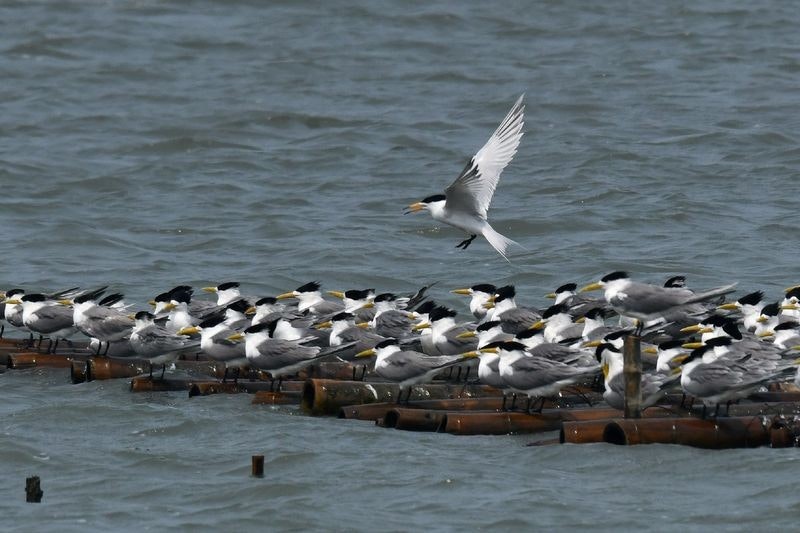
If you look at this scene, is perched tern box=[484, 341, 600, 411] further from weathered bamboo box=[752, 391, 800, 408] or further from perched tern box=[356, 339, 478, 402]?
weathered bamboo box=[752, 391, 800, 408]

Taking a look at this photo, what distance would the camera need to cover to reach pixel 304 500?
474 inches

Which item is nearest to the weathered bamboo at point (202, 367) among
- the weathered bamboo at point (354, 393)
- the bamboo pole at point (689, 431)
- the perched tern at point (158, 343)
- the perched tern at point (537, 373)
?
the perched tern at point (158, 343)

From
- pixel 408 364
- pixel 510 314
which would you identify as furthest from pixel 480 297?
pixel 408 364

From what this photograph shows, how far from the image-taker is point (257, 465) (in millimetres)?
12391

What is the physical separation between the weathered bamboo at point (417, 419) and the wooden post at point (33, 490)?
3.07m

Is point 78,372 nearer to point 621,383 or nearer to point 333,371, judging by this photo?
point 333,371

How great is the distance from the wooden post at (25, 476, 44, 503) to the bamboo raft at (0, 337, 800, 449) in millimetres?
3100

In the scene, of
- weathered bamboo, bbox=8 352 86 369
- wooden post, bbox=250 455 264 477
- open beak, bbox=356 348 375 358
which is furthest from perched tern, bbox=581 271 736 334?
weathered bamboo, bbox=8 352 86 369

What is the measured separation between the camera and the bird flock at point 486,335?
1361 cm

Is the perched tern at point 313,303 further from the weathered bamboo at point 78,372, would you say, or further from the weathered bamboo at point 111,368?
the weathered bamboo at point 78,372

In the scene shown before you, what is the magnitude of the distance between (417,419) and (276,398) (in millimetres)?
1631

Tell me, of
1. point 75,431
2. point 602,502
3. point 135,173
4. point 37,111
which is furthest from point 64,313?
point 37,111

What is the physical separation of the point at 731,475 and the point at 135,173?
69.1ft

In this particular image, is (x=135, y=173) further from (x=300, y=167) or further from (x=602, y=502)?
(x=602, y=502)
